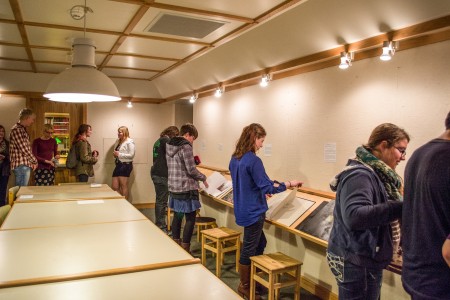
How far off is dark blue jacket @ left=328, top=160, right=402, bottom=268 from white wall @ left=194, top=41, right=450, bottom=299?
102cm

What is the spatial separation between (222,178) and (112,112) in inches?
129

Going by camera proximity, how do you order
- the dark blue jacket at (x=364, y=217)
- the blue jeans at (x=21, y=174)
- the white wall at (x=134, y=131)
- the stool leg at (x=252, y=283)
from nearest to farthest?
the dark blue jacket at (x=364, y=217) → the stool leg at (x=252, y=283) → the blue jeans at (x=21, y=174) → the white wall at (x=134, y=131)

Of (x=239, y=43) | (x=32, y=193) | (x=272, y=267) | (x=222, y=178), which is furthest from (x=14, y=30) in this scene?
(x=272, y=267)

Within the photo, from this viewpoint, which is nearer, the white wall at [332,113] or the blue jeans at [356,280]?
the blue jeans at [356,280]

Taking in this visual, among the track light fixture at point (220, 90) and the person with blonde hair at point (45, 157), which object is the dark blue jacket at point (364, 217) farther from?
the person with blonde hair at point (45, 157)

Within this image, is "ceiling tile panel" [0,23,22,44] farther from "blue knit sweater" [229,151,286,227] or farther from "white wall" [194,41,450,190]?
"white wall" [194,41,450,190]

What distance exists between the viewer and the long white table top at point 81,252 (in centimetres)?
162

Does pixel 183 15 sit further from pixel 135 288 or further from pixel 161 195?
pixel 161 195

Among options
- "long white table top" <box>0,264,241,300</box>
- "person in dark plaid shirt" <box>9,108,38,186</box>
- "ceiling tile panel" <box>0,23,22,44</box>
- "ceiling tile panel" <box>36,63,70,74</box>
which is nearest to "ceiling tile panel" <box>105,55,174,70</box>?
"ceiling tile panel" <box>36,63,70,74</box>

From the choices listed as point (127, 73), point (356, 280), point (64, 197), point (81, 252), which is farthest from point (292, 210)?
point (127, 73)

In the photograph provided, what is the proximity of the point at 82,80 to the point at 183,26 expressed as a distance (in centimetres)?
112

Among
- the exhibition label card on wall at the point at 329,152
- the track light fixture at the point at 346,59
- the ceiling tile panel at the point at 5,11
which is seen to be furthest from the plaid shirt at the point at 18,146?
the track light fixture at the point at 346,59

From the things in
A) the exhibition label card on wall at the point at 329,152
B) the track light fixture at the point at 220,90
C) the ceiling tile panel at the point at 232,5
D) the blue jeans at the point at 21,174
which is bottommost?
the blue jeans at the point at 21,174

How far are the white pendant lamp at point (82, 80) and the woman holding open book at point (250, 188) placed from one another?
1.10m
